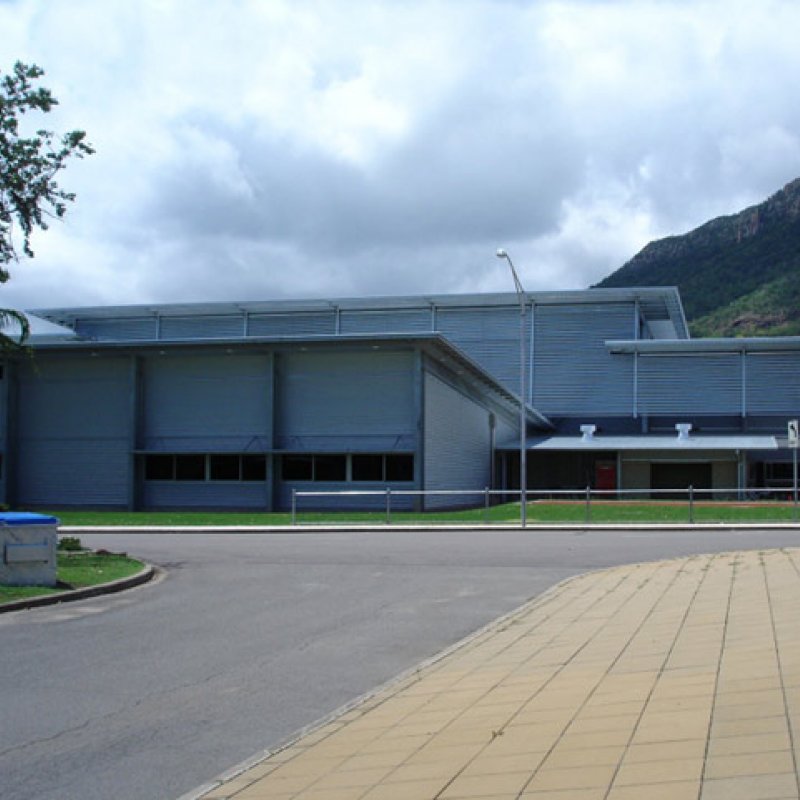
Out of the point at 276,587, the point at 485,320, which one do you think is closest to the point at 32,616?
the point at 276,587

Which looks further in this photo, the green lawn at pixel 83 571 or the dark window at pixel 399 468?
the dark window at pixel 399 468

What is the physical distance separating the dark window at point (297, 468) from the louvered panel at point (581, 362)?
22.6m

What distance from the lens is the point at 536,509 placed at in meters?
41.1

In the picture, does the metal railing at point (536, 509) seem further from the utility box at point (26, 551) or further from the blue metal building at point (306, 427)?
the utility box at point (26, 551)

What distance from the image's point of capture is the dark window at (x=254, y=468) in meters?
45.7

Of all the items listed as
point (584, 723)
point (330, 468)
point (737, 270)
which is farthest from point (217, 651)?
point (737, 270)

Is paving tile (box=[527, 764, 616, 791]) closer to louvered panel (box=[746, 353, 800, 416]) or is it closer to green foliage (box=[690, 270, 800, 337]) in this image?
louvered panel (box=[746, 353, 800, 416])

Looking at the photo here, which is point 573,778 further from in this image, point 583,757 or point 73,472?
point 73,472

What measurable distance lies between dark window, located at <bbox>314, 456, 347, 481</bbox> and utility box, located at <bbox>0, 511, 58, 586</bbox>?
29151 millimetres

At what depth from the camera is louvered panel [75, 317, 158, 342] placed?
6888 centimetres

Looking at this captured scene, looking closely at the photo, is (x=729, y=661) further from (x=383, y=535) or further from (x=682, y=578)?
(x=383, y=535)

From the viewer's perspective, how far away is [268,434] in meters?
45.2

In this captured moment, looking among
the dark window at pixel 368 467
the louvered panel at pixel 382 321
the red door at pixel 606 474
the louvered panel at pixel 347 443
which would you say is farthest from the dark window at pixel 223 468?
the louvered panel at pixel 382 321

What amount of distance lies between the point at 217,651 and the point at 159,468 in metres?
37.3
